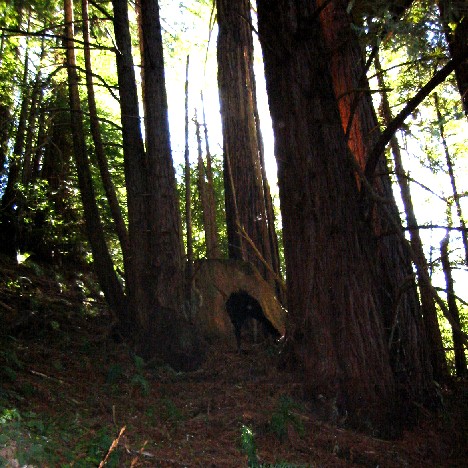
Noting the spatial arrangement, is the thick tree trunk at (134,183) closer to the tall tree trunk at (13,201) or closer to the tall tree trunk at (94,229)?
the tall tree trunk at (94,229)

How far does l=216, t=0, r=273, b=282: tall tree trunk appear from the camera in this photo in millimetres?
8984

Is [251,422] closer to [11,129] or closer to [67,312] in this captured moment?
[67,312]

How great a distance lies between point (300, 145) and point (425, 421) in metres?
3.14

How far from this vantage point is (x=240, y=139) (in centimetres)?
944

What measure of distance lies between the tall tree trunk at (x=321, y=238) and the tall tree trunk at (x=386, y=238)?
218 millimetres

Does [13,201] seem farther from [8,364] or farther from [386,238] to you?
[386,238]

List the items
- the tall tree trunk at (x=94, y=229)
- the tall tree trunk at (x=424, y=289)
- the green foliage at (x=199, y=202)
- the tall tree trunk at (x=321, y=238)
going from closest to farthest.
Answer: the tall tree trunk at (x=424, y=289)
the tall tree trunk at (x=321, y=238)
the tall tree trunk at (x=94, y=229)
the green foliage at (x=199, y=202)

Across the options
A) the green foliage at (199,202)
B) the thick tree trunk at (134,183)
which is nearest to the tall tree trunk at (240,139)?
the thick tree trunk at (134,183)

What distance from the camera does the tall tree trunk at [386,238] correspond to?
546cm

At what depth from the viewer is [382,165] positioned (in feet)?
21.6

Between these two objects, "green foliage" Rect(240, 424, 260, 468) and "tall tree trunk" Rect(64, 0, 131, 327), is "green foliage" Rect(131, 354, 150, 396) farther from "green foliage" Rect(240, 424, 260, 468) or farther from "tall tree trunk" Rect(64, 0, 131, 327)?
"green foliage" Rect(240, 424, 260, 468)

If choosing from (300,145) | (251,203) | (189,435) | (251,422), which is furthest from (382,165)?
(189,435)

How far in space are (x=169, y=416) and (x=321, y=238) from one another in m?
2.35

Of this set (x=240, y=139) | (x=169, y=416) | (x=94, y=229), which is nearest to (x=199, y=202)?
(x=240, y=139)
